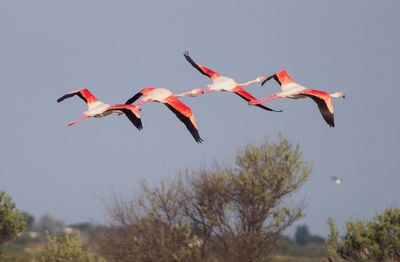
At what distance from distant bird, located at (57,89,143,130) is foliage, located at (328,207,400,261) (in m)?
12.1

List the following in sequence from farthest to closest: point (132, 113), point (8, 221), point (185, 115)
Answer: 1. point (8, 221)
2. point (185, 115)
3. point (132, 113)

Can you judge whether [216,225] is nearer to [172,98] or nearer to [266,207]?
[266,207]

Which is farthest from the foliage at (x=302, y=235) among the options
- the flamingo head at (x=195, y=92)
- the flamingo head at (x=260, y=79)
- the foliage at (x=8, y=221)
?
the flamingo head at (x=195, y=92)

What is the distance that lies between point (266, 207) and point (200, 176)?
2970 millimetres

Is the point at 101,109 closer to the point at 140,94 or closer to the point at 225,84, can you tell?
the point at 140,94

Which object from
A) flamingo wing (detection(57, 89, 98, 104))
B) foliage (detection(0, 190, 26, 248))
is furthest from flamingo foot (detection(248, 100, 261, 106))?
foliage (detection(0, 190, 26, 248))

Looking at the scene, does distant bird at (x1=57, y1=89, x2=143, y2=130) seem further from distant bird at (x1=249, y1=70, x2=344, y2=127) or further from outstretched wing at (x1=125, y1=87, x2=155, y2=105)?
distant bird at (x1=249, y1=70, x2=344, y2=127)

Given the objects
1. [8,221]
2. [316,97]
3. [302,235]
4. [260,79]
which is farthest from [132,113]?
[302,235]

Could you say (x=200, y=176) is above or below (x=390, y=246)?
above

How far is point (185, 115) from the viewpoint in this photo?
23.3 ft

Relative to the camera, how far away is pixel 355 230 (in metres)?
18.8

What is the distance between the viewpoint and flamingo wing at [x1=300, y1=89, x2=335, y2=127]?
820 cm

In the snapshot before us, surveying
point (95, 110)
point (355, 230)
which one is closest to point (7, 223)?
point (355, 230)

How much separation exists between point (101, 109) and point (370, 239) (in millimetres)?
13578
